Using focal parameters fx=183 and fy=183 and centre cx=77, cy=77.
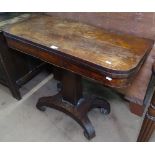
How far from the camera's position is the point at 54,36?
1.11 meters

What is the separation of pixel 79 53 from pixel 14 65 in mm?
762

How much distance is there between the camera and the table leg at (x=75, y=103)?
50.9 inches

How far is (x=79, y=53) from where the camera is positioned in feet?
3.09

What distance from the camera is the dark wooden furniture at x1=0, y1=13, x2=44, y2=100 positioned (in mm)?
1371

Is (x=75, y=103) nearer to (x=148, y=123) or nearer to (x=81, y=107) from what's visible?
(x=81, y=107)

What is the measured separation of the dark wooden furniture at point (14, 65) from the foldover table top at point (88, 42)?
0.54ft

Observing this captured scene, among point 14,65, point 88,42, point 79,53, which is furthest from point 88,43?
point 14,65

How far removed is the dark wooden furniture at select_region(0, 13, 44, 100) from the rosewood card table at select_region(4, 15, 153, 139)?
0.16 metres

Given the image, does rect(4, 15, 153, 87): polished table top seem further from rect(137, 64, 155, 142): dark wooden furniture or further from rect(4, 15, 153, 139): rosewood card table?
rect(137, 64, 155, 142): dark wooden furniture

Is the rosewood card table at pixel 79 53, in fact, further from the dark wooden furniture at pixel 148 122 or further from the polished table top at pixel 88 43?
the dark wooden furniture at pixel 148 122

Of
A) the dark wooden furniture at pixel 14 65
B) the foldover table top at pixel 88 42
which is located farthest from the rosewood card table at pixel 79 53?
the dark wooden furniture at pixel 14 65

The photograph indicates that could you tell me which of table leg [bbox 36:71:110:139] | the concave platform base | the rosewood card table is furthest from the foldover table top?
the concave platform base

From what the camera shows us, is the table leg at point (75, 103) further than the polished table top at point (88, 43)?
Yes
